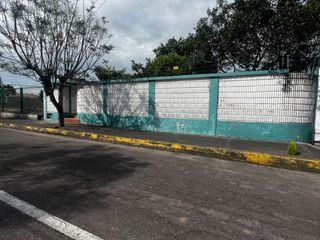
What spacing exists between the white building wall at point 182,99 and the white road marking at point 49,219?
340 inches

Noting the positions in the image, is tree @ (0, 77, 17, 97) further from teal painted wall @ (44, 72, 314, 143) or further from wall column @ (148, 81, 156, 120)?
wall column @ (148, 81, 156, 120)

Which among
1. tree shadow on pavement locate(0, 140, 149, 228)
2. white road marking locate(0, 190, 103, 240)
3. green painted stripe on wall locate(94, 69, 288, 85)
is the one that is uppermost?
green painted stripe on wall locate(94, 69, 288, 85)

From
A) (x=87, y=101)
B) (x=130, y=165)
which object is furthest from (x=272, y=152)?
(x=87, y=101)

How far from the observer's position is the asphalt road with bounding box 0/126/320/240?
10.9ft

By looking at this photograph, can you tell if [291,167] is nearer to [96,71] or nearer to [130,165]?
[130,165]

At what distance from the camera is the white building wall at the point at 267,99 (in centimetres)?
974

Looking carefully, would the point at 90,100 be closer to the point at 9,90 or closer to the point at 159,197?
the point at 9,90

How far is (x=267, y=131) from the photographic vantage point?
33.8 ft

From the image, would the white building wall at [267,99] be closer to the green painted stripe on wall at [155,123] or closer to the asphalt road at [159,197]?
the green painted stripe on wall at [155,123]

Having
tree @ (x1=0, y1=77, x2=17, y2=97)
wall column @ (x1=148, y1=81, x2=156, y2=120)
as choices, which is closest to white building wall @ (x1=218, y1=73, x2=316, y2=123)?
wall column @ (x1=148, y1=81, x2=156, y2=120)

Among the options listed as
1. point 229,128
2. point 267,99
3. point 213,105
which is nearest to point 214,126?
point 229,128

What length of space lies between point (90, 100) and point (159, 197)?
1248 centimetres

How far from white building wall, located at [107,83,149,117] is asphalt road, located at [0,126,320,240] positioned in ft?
20.7

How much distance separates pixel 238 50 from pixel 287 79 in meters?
6.70
